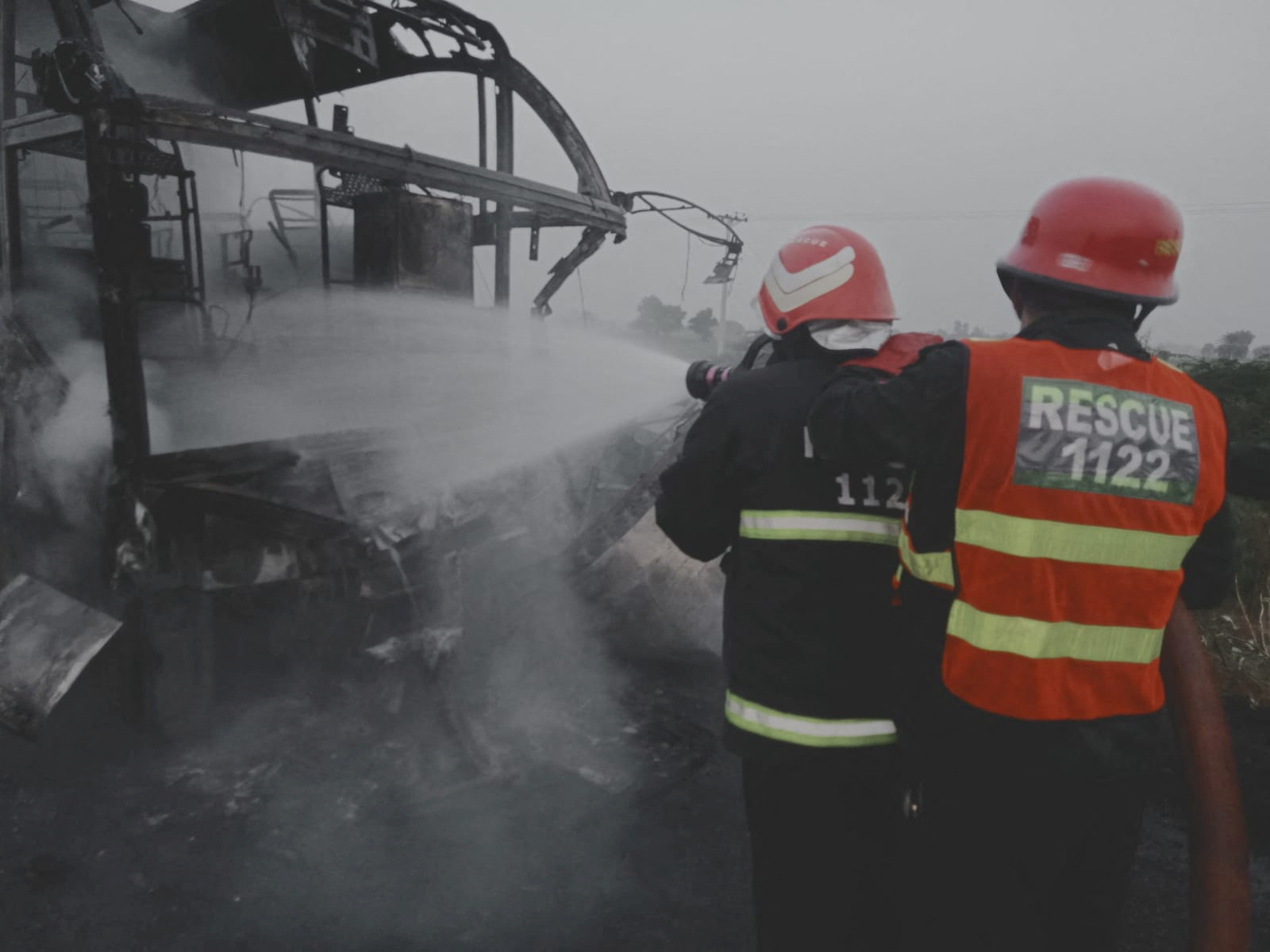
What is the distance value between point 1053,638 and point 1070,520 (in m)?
0.26

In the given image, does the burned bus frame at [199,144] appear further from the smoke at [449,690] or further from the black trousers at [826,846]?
the black trousers at [826,846]

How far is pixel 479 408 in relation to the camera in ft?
21.9

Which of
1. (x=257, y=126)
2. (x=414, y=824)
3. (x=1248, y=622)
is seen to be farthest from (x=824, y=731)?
(x=1248, y=622)

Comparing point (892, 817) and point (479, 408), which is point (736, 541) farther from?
point (479, 408)

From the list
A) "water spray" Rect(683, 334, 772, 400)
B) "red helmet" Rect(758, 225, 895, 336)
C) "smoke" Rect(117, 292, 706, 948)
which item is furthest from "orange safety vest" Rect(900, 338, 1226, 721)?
"smoke" Rect(117, 292, 706, 948)

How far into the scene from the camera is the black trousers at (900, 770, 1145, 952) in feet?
5.74

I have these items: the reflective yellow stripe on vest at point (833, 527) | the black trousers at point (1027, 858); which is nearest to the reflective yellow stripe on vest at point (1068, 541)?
the reflective yellow stripe on vest at point (833, 527)

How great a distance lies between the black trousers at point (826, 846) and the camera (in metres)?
2.04

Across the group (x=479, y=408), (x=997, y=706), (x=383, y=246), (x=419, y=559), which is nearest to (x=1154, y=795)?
(x=997, y=706)

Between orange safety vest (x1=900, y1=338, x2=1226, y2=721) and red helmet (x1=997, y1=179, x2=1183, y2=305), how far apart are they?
22 centimetres

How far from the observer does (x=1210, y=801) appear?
2166mm

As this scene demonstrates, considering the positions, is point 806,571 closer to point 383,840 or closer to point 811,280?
point 811,280

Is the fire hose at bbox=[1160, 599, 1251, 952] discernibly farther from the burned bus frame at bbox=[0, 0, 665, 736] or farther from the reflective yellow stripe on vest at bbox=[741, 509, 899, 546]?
the burned bus frame at bbox=[0, 0, 665, 736]

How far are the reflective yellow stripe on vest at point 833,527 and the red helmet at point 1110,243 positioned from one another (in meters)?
0.71
